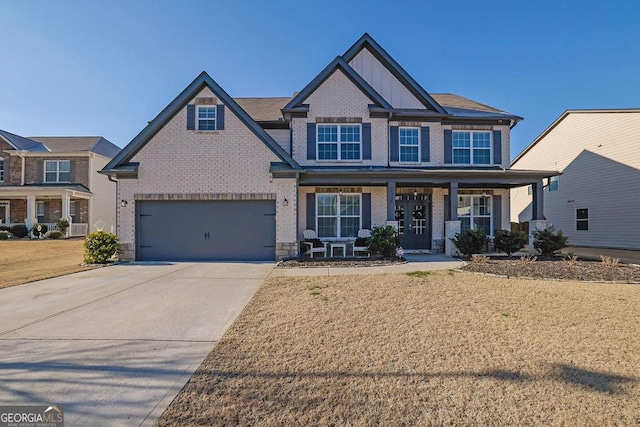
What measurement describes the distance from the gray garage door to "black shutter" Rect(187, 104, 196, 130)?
9.56 feet

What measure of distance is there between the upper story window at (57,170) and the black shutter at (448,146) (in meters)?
26.5

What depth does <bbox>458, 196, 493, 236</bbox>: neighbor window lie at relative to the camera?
14023mm

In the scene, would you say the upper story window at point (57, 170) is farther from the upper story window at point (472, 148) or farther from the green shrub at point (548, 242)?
the green shrub at point (548, 242)

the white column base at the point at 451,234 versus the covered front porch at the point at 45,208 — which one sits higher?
the covered front porch at the point at 45,208

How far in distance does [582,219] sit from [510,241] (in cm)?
961

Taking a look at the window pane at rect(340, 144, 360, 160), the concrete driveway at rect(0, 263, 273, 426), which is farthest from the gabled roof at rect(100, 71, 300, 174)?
the concrete driveway at rect(0, 263, 273, 426)

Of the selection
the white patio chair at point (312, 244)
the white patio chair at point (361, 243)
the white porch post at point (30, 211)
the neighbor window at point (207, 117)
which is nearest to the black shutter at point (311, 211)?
the white patio chair at point (312, 244)

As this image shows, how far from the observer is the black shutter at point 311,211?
516 inches

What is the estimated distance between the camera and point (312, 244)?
1223 cm

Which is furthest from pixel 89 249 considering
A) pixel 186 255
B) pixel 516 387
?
pixel 516 387

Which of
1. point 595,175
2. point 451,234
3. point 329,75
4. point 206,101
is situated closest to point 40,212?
point 206,101

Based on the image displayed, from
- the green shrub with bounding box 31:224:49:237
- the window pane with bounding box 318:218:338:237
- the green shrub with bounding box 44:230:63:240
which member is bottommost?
the green shrub with bounding box 44:230:63:240

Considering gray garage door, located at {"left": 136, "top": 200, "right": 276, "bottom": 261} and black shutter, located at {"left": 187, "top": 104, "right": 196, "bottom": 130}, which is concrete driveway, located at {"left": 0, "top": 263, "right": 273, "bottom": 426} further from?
black shutter, located at {"left": 187, "top": 104, "right": 196, "bottom": 130}

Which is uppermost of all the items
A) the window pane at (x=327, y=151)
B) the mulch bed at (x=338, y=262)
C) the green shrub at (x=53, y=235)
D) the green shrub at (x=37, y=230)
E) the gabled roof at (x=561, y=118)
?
the gabled roof at (x=561, y=118)
